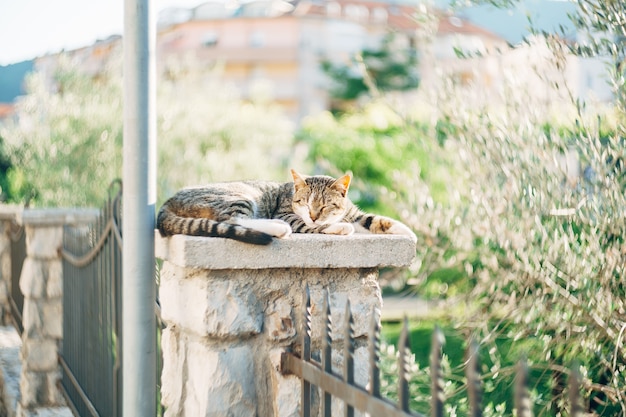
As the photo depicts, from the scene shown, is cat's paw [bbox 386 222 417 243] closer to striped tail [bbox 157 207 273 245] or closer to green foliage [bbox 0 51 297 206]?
striped tail [bbox 157 207 273 245]

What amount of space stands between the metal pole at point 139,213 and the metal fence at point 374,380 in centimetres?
49

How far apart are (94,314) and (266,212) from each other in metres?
1.15

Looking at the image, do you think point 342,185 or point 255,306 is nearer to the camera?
point 255,306

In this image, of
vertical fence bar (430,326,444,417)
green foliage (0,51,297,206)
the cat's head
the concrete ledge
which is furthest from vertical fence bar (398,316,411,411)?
green foliage (0,51,297,206)

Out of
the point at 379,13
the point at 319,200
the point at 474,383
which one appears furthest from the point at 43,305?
the point at 379,13

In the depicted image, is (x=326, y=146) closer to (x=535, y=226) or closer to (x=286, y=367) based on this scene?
(x=535, y=226)

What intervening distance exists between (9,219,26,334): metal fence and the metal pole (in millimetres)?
4165

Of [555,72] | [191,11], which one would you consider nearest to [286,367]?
[555,72]

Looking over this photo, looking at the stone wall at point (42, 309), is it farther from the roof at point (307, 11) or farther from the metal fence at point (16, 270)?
the roof at point (307, 11)

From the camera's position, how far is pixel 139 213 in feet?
8.88

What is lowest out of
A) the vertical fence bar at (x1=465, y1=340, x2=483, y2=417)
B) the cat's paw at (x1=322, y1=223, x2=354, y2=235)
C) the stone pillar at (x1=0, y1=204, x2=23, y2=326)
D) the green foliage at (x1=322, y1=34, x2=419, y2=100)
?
the stone pillar at (x1=0, y1=204, x2=23, y2=326)

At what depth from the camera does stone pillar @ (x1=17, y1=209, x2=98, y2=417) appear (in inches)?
206

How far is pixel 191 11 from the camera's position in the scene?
52688mm

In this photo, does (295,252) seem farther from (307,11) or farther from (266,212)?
(307,11)
